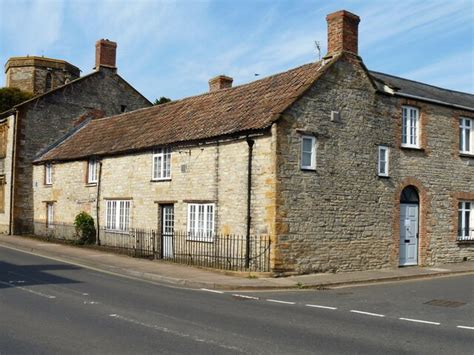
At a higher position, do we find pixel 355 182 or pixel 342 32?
pixel 342 32

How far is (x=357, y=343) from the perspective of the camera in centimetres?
814

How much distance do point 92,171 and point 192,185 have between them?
30.7 ft

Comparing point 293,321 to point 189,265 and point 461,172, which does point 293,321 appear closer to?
point 189,265

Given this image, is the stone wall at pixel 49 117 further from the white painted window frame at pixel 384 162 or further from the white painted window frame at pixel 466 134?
the white painted window frame at pixel 466 134

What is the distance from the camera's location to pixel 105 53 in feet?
120

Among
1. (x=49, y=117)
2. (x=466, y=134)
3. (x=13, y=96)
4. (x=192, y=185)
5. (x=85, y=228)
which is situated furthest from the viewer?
(x=13, y=96)

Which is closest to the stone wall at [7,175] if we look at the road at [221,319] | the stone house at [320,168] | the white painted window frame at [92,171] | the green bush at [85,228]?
the white painted window frame at [92,171]

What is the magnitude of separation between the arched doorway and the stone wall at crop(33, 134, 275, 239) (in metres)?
6.36

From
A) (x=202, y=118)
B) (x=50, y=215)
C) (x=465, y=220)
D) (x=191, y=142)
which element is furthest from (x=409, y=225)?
(x=50, y=215)

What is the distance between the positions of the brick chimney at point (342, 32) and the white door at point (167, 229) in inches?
355

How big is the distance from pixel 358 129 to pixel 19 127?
22.2 m

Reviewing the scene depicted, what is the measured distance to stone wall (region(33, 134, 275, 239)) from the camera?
1755 centimetres

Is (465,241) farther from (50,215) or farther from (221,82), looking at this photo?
(50,215)

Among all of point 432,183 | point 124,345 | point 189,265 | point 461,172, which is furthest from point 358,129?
point 124,345
